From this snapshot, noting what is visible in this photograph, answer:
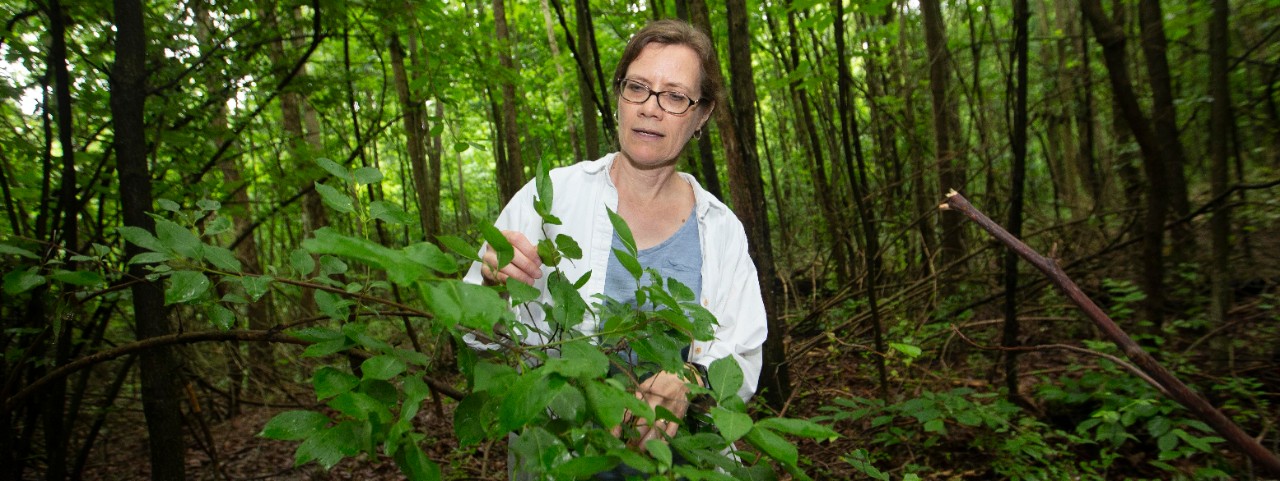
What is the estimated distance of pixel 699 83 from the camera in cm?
188

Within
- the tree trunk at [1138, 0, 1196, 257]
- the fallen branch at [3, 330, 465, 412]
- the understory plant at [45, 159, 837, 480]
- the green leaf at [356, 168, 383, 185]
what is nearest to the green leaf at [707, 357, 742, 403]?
the understory plant at [45, 159, 837, 480]

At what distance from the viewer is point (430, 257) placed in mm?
649

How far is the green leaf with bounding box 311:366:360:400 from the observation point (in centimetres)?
78

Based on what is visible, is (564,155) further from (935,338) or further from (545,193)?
(545,193)

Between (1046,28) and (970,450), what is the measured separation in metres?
9.74

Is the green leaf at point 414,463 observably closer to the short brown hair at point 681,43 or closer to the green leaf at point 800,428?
the green leaf at point 800,428

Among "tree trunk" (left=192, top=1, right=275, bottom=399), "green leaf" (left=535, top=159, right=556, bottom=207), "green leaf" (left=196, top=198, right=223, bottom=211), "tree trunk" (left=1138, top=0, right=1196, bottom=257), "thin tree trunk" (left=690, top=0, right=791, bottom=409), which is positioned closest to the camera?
"green leaf" (left=535, top=159, right=556, bottom=207)

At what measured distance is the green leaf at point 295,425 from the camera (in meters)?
0.78

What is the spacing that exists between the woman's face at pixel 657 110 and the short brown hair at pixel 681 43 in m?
0.02

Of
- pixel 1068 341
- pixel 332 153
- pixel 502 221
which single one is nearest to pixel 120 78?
pixel 502 221

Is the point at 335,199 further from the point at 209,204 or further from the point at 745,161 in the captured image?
the point at 745,161

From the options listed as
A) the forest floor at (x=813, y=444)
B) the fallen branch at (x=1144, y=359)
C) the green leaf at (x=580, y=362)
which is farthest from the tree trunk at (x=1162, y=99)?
the green leaf at (x=580, y=362)

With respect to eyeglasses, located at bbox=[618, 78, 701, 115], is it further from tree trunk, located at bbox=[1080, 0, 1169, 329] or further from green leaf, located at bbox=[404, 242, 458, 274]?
tree trunk, located at bbox=[1080, 0, 1169, 329]

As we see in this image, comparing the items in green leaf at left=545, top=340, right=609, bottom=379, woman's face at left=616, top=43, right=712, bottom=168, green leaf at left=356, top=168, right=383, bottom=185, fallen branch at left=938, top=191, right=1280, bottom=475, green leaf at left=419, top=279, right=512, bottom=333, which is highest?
woman's face at left=616, top=43, right=712, bottom=168
